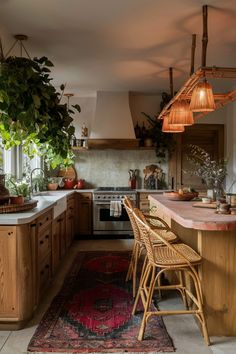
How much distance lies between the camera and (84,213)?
5.86 meters

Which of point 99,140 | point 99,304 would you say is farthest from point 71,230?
point 99,304

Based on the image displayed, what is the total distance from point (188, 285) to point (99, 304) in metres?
0.87

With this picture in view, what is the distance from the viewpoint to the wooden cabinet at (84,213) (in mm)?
5855

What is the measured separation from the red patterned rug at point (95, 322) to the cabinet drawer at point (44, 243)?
0.44m

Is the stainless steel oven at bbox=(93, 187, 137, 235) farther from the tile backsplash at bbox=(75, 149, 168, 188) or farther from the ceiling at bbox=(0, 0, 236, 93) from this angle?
the ceiling at bbox=(0, 0, 236, 93)

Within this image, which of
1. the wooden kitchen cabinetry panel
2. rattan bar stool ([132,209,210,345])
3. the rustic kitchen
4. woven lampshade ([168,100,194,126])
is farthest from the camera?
woven lampshade ([168,100,194,126])

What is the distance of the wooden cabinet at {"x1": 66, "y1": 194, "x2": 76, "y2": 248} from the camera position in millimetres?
4963

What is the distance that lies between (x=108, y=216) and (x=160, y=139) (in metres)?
1.73

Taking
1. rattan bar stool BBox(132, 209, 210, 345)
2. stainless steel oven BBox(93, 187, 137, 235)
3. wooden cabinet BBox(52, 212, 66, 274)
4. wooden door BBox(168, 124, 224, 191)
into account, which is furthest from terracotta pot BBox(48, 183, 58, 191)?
rattan bar stool BBox(132, 209, 210, 345)

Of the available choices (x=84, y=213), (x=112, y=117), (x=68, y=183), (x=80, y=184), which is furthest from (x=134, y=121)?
(x=84, y=213)

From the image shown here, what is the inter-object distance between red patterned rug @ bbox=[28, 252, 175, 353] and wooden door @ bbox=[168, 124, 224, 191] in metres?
2.88

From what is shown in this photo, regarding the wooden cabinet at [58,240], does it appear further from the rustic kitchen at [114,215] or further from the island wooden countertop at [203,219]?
the island wooden countertop at [203,219]

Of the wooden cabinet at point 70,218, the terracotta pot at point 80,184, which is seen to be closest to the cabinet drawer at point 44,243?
the wooden cabinet at point 70,218

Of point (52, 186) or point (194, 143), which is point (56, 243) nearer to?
point (52, 186)
